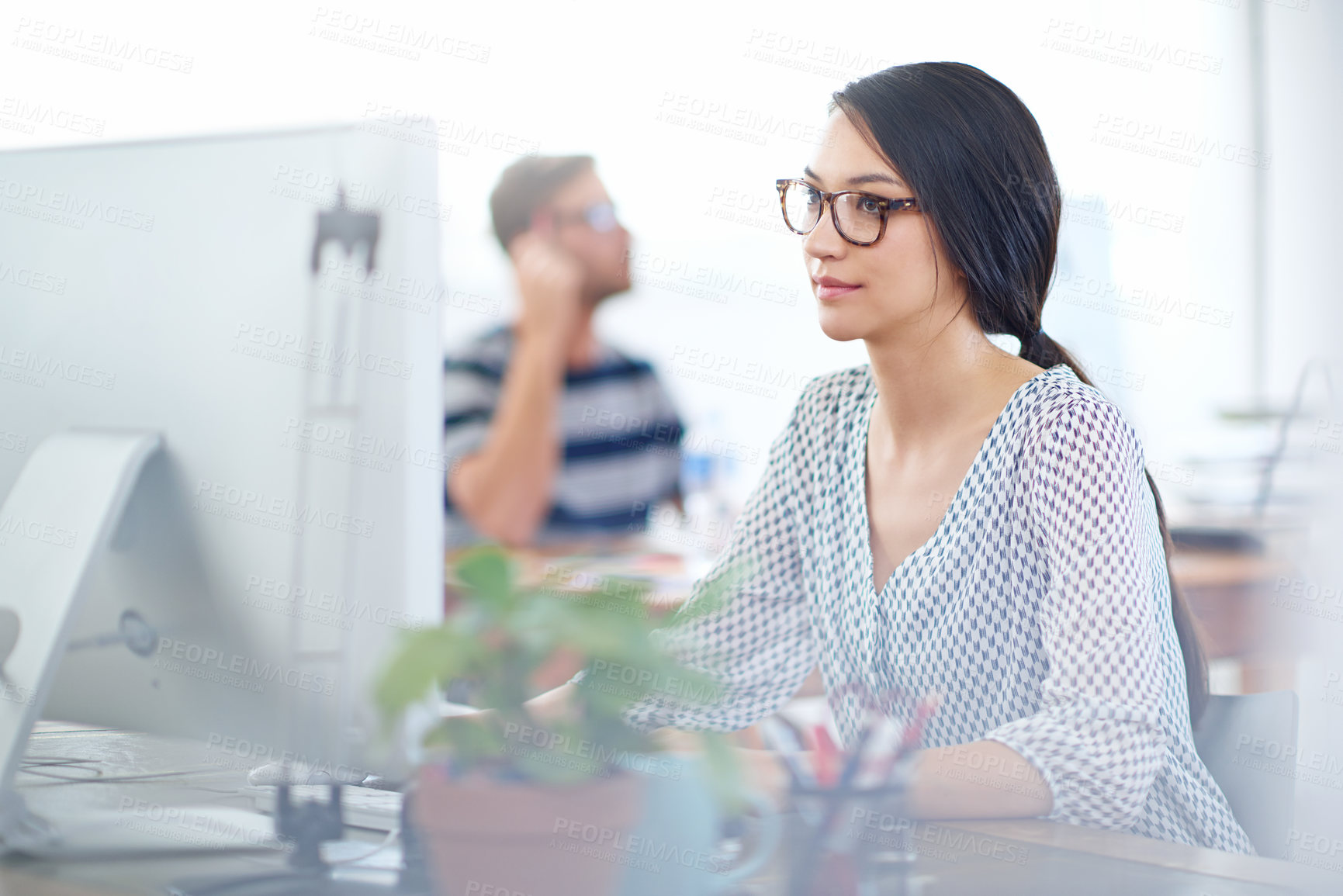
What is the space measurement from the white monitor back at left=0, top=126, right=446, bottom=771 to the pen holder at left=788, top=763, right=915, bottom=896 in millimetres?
234

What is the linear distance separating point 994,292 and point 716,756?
0.77 metres

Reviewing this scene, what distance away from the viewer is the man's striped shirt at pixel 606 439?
6.90ft

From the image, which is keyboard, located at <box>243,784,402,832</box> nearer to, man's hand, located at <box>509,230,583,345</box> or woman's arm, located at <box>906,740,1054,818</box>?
woman's arm, located at <box>906,740,1054,818</box>

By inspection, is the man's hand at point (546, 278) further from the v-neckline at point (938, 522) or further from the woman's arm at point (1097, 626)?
the woman's arm at point (1097, 626)

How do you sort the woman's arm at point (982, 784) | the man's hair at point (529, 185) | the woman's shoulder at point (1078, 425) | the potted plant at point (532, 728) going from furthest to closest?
the man's hair at point (529, 185), the woman's shoulder at point (1078, 425), the woman's arm at point (982, 784), the potted plant at point (532, 728)

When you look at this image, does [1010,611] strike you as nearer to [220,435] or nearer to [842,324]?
[842,324]

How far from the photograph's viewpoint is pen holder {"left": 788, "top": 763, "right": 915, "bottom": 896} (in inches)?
18.4

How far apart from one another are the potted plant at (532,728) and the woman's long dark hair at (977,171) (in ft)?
2.31

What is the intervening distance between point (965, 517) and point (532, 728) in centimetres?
67

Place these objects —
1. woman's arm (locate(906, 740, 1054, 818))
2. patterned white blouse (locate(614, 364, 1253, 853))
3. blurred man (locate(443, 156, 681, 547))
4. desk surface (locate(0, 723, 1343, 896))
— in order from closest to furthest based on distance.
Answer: desk surface (locate(0, 723, 1343, 896)), woman's arm (locate(906, 740, 1054, 818)), patterned white blouse (locate(614, 364, 1253, 853)), blurred man (locate(443, 156, 681, 547))

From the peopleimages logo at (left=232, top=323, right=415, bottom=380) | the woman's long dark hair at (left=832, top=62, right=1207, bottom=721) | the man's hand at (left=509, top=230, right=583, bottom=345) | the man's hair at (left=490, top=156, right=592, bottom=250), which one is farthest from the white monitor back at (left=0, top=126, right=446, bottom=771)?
the man's hair at (left=490, top=156, right=592, bottom=250)

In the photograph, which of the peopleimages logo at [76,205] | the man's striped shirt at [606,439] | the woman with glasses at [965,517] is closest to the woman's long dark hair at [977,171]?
the woman with glasses at [965,517]

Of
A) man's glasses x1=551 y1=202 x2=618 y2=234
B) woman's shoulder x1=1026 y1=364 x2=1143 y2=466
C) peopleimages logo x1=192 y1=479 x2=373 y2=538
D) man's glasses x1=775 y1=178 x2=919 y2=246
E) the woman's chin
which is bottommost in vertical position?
peopleimages logo x1=192 y1=479 x2=373 y2=538

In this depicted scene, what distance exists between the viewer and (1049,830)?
698mm
